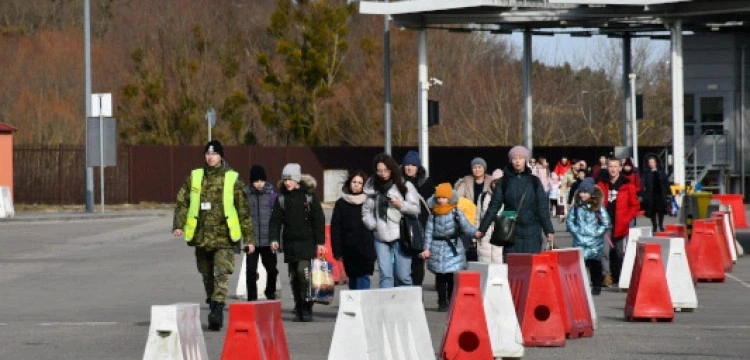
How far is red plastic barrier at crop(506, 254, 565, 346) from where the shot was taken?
1439 centimetres

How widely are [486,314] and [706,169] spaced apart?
132ft

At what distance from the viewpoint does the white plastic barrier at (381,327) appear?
1089 cm

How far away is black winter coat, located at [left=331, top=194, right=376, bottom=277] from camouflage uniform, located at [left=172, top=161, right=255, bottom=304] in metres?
1.03

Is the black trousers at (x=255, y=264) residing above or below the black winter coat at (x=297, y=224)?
below

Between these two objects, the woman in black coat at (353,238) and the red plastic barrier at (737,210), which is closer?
the woman in black coat at (353,238)

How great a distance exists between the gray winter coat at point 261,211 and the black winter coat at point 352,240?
3.71 feet

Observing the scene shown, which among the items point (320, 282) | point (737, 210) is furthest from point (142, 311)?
point (737, 210)

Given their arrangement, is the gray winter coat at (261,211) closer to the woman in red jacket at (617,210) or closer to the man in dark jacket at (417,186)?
the man in dark jacket at (417,186)

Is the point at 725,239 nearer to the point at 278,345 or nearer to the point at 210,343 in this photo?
the point at 210,343

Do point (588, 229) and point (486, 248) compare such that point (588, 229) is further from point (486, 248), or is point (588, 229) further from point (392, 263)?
point (392, 263)

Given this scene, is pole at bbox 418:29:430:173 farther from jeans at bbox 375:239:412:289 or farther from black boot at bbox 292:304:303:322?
jeans at bbox 375:239:412:289

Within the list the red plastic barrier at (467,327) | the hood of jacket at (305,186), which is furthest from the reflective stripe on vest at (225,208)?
the red plastic barrier at (467,327)

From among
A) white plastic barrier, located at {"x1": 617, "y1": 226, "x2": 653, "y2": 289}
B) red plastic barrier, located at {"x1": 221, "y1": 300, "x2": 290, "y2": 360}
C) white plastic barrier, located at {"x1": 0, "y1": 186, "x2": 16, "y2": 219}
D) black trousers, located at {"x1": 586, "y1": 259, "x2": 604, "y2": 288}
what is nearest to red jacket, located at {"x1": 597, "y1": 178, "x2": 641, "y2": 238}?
white plastic barrier, located at {"x1": 617, "y1": 226, "x2": 653, "y2": 289}

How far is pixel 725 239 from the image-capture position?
24.9m
